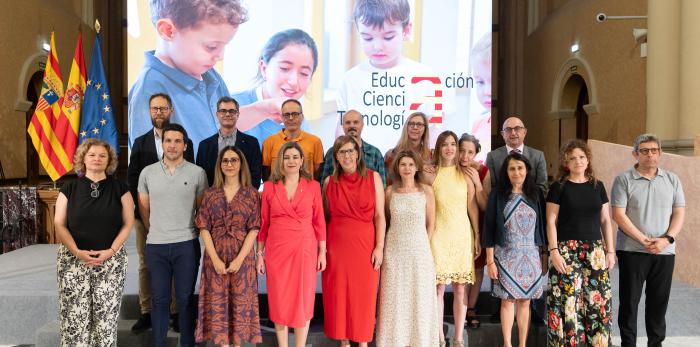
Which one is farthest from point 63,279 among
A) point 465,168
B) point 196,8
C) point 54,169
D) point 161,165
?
point 196,8

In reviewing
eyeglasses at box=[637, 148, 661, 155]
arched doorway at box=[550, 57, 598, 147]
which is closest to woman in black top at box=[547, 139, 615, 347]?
eyeglasses at box=[637, 148, 661, 155]

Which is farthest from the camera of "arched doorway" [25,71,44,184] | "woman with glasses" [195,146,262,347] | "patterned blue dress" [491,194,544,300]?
"arched doorway" [25,71,44,184]

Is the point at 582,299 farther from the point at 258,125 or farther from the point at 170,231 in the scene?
the point at 258,125

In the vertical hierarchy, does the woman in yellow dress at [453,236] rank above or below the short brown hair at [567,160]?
below

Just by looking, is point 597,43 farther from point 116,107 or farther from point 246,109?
point 116,107

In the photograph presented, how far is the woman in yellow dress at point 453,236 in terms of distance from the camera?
132 inches

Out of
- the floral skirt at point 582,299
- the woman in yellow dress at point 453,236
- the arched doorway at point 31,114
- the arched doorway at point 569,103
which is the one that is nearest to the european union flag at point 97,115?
the arched doorway at point 31,114

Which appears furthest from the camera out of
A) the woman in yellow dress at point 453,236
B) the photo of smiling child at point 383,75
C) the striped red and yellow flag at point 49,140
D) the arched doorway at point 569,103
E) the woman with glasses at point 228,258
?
the arched doorway at point 569,103

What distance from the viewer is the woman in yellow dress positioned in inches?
132

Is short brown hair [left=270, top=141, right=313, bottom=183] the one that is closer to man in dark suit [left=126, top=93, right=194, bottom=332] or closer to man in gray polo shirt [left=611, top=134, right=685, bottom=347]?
man in dark suit [left=126, top=93, right=194, bottom=332]

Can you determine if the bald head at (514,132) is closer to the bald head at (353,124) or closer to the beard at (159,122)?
the bald head at (353,124)

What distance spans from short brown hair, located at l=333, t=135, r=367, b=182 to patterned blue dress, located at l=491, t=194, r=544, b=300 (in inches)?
35.3

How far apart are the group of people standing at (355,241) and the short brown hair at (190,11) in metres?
4.00

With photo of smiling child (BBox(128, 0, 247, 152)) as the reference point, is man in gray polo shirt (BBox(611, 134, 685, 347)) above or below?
below
